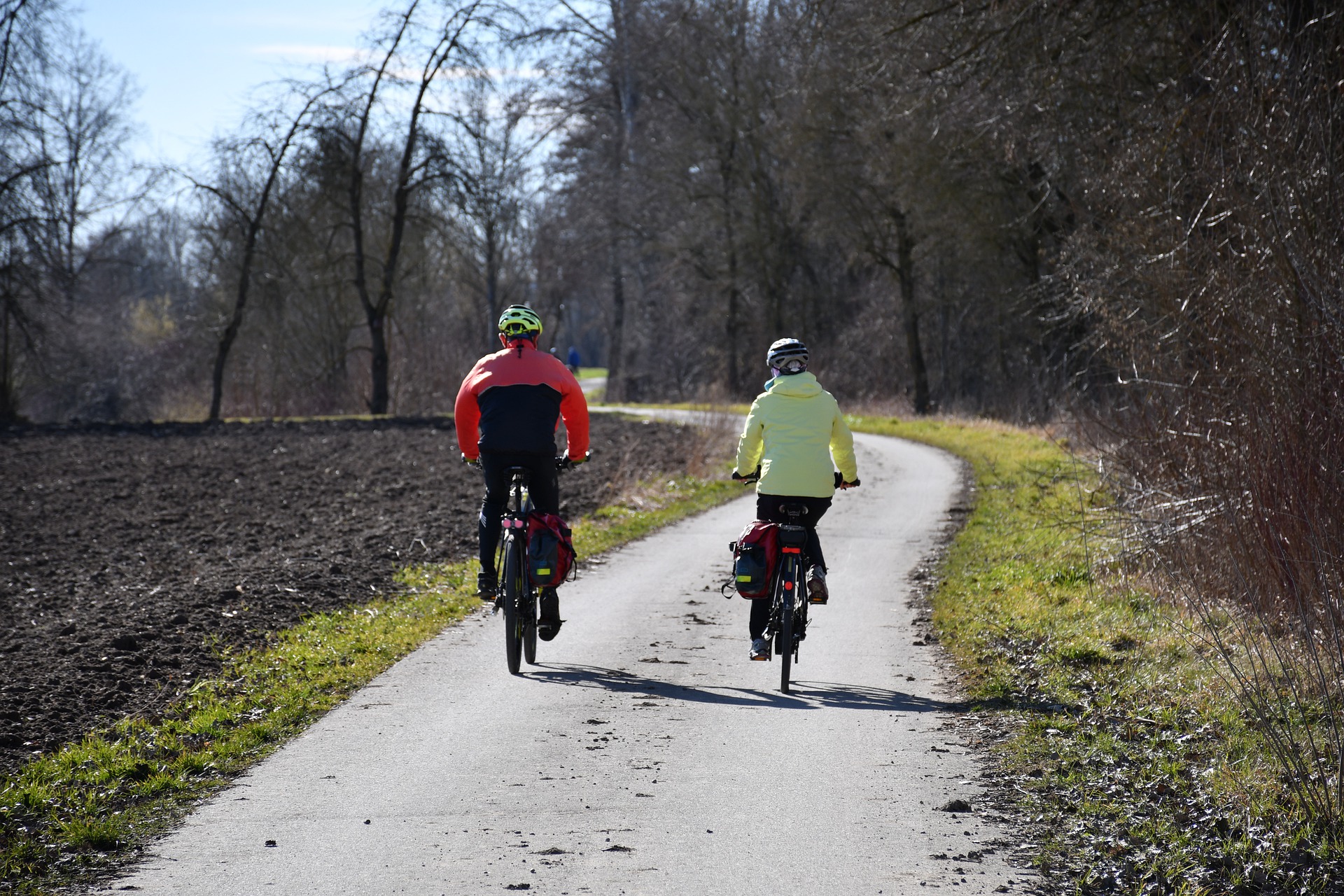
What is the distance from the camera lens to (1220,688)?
21.0ft

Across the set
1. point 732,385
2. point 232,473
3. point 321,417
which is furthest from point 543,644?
point 732,385

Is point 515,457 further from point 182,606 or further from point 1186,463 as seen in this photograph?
point 1186,463

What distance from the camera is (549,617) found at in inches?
311

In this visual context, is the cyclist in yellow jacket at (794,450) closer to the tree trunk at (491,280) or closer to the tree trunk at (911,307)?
the tree trunk at (911,307)

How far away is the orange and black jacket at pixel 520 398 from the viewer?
7656 millimetres

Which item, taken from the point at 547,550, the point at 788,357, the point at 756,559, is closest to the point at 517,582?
the point at 547,550

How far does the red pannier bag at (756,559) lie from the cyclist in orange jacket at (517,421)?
1215 millimetres

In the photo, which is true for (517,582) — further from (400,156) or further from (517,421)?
(400,156)

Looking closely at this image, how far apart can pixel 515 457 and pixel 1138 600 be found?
4603 millimetres

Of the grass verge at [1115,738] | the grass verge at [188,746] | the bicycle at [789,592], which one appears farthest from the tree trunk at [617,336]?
the bicycle at [789,592]

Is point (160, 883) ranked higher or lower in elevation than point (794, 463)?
lower

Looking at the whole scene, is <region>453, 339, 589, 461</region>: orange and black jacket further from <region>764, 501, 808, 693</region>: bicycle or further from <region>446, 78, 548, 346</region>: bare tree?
<region>446, 78, 548, 346</region>: bare tree

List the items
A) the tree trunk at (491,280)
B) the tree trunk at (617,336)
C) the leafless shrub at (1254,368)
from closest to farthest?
the leafless shrub at (1254,368)
the tree trunk at (617,336)
the tree trunk at (491,280)

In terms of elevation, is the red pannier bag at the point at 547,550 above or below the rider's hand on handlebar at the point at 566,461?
below
